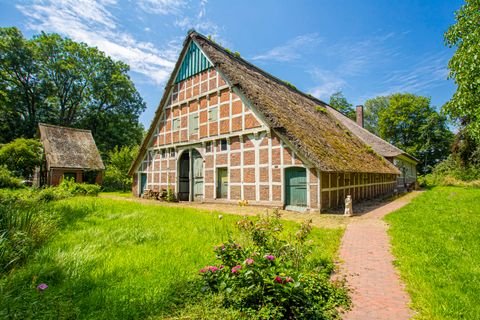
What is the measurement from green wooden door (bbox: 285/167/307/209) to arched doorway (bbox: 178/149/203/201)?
6.26 m

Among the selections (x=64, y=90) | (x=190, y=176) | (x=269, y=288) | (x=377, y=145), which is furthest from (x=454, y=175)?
(x=64, y=90)

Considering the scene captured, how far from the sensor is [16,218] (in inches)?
203

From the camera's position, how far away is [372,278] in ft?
13.6

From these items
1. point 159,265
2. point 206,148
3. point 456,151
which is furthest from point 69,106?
point 456,151

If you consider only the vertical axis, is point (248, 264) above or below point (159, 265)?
above

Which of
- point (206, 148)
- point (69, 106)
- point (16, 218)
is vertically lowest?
point (16, 218)

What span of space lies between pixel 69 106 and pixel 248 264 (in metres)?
42.7

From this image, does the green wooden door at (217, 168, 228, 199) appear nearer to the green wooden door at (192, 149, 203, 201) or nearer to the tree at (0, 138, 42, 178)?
the green wooden door at (192, 149, 203, 201)

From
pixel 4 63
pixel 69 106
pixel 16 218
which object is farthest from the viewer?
pixel 69 106

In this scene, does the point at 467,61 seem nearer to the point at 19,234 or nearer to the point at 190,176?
the point at 19,234

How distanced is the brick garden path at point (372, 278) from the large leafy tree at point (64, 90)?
37543 mm

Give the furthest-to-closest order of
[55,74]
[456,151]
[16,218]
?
1. [55,74]
2. [456,151]
3. [16,218]

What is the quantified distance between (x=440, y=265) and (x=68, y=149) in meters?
30.0

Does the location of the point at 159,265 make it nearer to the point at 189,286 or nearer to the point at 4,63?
the point at 189,286
